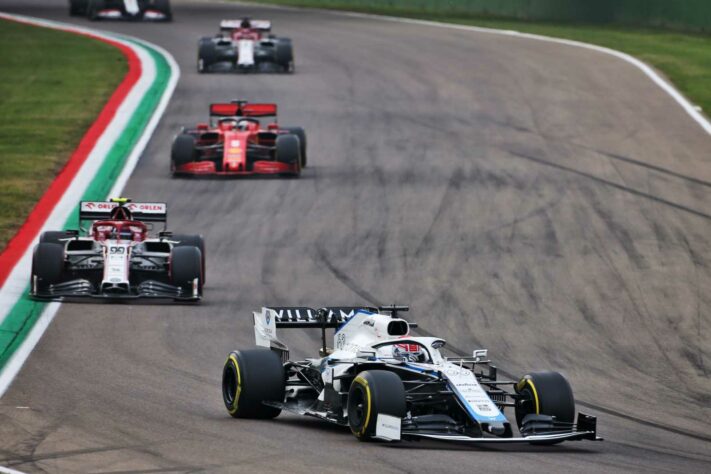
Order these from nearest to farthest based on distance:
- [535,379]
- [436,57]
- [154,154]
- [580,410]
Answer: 1. [535,379]
2. [580,410]
3. [154,154]
4. [436,57]

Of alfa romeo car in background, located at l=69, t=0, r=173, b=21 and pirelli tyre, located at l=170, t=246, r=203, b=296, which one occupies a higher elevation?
pirelli tyre, located at l=170, t=246, r=203, b=296

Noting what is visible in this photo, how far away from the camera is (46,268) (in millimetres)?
20422

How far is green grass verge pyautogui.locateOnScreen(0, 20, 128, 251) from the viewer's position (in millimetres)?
27938

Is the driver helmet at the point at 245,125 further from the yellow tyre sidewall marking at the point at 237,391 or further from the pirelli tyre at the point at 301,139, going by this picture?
the yellow tyre sidewall marking at the point at 237,391

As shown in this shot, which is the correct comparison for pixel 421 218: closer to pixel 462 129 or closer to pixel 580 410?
pixel 462 129

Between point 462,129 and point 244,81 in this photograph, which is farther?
point 244,81

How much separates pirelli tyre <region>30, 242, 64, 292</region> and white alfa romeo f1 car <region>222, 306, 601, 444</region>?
558 centimetres

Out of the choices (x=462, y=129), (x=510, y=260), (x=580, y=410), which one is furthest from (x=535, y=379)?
(x=462, y=129)

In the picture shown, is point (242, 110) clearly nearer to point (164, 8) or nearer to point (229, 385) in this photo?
point (229, 385)

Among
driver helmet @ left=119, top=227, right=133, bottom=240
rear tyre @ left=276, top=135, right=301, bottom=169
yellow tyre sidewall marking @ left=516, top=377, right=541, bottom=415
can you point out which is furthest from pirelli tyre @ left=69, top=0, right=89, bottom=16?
yellow tyre sidewall marking @ left=516, top=377, right=541, bottom=415

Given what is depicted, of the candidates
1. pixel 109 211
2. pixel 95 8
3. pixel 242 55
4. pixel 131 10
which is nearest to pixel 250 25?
pixel 242 55

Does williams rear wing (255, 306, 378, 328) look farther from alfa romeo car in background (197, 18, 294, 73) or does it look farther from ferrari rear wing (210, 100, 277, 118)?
alfa romeo car in background (197, 18, 294, 73)

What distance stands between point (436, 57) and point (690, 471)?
3097 cm

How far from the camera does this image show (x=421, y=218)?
26.3m
